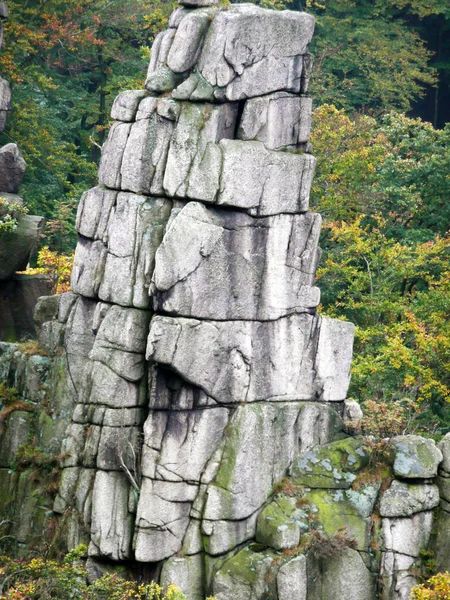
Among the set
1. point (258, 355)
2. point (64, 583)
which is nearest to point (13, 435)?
point (64, 583)

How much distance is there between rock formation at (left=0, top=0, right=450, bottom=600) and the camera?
2555cm

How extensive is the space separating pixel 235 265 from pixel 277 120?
3.37 metres

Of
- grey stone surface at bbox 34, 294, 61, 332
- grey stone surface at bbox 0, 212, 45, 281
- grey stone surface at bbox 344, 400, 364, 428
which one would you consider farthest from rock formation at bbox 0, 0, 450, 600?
grey stone surface at bbox 0, 212, 45, 281

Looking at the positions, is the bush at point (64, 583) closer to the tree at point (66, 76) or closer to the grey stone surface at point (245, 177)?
the grey stone surface at point (245, 177)

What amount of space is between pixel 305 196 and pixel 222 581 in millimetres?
8638

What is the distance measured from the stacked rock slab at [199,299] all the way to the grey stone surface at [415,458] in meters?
2.19

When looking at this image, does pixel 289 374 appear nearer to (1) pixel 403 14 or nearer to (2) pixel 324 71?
(2) pixel 324 71

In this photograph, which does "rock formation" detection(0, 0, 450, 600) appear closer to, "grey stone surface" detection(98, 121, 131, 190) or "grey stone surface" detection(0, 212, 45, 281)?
"grey stone surface" detection(98, 121, 131, 190)

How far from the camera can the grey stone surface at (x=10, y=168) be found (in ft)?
117

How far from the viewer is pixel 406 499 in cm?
2619

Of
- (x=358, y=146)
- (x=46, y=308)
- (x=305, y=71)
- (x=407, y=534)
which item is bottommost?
(x=407, y=534)

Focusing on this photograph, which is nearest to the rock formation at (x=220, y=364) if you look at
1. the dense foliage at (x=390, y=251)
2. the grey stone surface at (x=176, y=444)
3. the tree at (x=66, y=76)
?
the grey stone surface at (x=176, y=444)

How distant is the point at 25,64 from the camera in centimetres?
4444

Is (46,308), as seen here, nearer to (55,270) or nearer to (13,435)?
(13,435)
